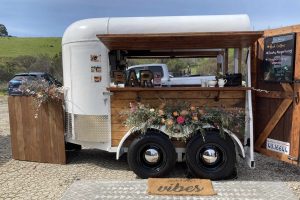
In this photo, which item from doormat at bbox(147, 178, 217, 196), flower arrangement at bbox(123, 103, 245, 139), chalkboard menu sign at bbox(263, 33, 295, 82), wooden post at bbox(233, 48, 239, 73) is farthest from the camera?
wooden post at bbox(233, 48, 239, 73)

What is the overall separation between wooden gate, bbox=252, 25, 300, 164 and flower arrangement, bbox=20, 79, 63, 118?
333 cm

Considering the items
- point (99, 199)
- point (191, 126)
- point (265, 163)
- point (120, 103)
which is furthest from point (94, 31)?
point (265, 163)

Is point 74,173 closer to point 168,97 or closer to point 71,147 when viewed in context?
point 71,147

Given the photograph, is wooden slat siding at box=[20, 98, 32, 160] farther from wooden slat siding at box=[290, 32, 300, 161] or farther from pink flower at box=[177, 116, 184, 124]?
wooden slat siding at box=[290, 32, 300, 161]

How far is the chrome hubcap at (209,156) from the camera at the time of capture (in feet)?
16.6

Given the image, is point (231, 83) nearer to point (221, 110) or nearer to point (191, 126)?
point (221, 110)

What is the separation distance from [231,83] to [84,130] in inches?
98.3

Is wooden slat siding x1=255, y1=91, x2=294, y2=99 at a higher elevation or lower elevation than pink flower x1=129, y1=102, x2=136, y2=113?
higher

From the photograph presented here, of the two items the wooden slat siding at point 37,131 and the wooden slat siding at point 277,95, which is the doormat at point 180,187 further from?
the wooden slat siding at point 37,131

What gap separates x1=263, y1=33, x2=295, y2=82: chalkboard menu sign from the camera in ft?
16.3

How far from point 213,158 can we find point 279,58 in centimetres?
180

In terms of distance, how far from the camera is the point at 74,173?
18.2 ft

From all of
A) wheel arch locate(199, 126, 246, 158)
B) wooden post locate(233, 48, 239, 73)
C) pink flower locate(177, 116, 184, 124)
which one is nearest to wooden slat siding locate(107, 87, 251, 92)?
pink flower locate(177, 116, 184, 124)

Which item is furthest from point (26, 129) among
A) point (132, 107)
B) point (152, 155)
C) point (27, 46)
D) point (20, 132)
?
point (27, 46)
